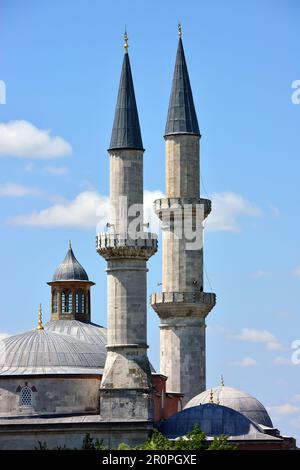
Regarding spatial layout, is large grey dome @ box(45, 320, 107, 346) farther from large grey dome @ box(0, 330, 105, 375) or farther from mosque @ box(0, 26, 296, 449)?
large grey dome @ box(0, 330, 105, 375)

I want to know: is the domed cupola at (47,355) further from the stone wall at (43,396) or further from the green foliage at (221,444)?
the green foliage at (221,444)

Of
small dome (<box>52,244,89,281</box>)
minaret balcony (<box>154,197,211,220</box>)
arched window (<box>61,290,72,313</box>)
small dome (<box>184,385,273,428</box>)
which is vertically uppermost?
Answer: minaret balcony (<box>154,197,211,220</box>)

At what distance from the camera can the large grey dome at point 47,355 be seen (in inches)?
3150

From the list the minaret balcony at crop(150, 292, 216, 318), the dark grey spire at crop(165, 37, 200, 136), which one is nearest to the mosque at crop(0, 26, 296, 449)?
the minaret balcony at crop(150, 292, 216, 318)

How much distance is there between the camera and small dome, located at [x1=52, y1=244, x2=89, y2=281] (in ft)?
305

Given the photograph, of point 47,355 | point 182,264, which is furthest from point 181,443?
point 182,264

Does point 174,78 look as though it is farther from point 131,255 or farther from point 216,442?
point 216,442

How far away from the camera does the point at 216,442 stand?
73438 millimetres

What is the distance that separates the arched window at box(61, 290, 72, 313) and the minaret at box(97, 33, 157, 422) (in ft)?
45.3

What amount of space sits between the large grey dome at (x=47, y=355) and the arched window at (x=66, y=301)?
897 centimetres

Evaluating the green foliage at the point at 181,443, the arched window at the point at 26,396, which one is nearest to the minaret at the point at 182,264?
the arched window at the point at 26,396

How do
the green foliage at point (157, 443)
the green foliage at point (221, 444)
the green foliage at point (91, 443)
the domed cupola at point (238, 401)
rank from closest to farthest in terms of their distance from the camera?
the green foliage at point (157, 443) < the green foliage at point (91, 443) < the green foliage at point (221, 444) < the domed cupola at point (238, 401)
